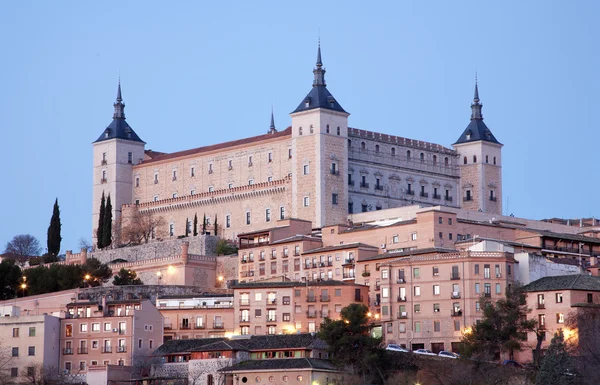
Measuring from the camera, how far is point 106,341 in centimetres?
8712

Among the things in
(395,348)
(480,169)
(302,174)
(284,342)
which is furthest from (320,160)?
(395,348)

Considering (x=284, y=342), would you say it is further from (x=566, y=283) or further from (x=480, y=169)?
(x=480, y=169)

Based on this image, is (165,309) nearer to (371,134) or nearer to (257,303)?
(257,303)

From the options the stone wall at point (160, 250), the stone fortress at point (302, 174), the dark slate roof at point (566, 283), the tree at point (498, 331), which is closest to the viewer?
the tree at point (498, 331)

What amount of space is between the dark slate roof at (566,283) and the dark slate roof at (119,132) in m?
55.4

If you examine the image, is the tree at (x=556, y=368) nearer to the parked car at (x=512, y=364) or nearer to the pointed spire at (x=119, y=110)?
the parked car at (x=512, y=364)

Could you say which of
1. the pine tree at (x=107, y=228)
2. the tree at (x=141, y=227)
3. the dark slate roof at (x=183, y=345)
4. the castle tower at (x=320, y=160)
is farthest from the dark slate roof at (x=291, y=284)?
the tree at (x=141, y=227)

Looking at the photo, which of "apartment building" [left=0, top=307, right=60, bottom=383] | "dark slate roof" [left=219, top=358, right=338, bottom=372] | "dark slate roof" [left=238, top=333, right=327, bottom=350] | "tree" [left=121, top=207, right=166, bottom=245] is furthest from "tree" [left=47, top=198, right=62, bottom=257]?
"dark slate roof" [left=219, top=358, right=338, bottom=372]

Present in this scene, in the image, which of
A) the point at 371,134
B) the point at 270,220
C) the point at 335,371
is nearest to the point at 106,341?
the point at 335,371

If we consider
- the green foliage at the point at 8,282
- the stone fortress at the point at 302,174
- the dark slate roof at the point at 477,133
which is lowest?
the green foliage at the point at 8,282

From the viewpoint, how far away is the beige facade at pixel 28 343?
85688mm

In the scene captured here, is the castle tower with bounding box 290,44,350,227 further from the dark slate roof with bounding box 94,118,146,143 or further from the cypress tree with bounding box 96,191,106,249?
the dark slate roof with bounding box 94,118,146,143

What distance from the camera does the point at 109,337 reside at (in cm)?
8712

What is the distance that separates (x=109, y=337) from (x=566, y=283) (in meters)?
23.9
